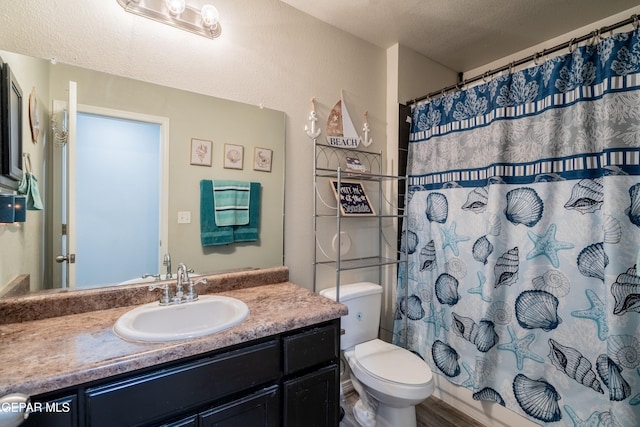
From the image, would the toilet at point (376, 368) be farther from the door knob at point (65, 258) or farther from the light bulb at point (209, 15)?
the light bulb at point (209, 15)

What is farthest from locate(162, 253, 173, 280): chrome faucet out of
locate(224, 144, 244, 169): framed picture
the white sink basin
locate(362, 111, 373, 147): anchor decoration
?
locate(362, 111, 373, 147): anchor decoration

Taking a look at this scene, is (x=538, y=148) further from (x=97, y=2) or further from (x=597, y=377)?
(x=97, y=2)

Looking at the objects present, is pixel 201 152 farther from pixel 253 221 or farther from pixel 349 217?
pixel 349 217

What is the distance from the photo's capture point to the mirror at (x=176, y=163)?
1062 mm

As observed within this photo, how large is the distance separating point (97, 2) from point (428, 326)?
245 cm

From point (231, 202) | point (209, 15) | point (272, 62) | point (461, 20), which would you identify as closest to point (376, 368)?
point (231, 202)

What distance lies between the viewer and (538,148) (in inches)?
56.4

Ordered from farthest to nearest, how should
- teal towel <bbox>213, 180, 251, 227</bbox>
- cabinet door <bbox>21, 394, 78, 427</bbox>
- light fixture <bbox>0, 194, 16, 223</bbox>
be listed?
teal towel <bbox>213, 180, 251, 227</bbox>
light fixture <bbox>0, 194, 16, 223</bbox>
cabinet door <bbox>21, 394, 78, 427</bbox>

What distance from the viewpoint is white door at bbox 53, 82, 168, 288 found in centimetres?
114

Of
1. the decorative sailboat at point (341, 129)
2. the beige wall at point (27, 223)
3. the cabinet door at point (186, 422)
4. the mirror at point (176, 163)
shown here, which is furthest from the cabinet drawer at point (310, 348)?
the decorative sailboat at point (341, 129)

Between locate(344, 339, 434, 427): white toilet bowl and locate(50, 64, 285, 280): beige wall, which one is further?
locate(344, 339, 434, 427): white toilet bowl

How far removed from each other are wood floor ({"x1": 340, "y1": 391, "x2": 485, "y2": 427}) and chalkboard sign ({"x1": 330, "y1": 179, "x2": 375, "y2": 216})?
122 centimetres

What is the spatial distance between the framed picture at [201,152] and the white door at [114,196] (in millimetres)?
120

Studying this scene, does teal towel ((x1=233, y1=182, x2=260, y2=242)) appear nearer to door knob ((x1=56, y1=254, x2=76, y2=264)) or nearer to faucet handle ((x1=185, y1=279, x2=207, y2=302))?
faucet handle ((x1=185, y1=279, x2=207, y2=302))
